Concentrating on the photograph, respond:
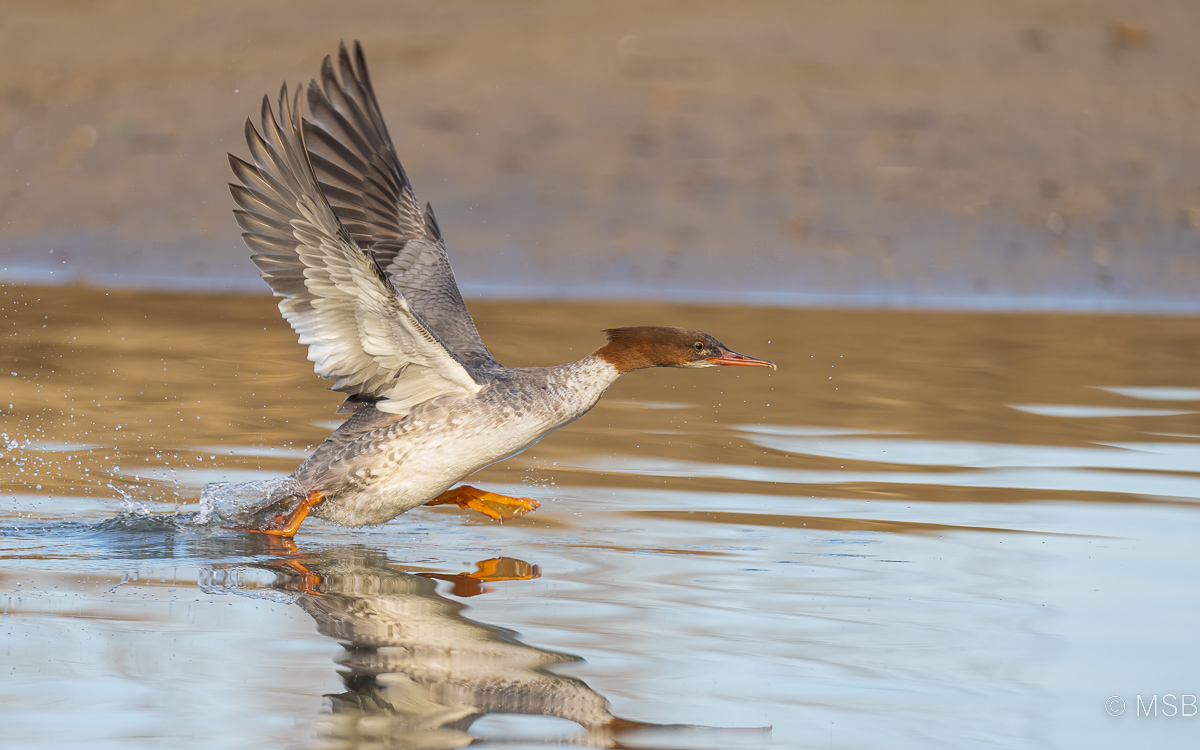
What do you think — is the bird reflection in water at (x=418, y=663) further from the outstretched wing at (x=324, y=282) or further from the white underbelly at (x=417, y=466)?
the outstretched wing at (x=324, y=282)

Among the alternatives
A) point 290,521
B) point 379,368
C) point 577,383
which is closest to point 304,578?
point 290,521

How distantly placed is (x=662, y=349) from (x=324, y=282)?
149cm

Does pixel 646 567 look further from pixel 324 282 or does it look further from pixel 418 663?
pixel 324 282

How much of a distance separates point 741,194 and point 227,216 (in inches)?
163

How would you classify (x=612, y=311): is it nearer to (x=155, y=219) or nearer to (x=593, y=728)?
(x=155, y=219)

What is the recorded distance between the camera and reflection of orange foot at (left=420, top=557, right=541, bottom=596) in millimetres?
5125

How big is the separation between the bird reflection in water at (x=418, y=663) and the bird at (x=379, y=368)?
2.03ft

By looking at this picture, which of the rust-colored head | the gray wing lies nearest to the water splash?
the gray wing

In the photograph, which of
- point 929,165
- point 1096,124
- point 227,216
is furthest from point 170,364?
point 1096,124

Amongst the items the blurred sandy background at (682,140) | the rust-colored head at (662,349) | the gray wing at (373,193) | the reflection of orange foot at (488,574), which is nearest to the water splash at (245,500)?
the reflection of orange foot at (488,574)

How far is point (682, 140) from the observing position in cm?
1346

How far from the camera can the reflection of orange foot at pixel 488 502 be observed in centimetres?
624

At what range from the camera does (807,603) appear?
4988mm

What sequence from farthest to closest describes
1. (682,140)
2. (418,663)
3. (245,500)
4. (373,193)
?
(682,140) < (373,193) < (245,500) < (418,663)
